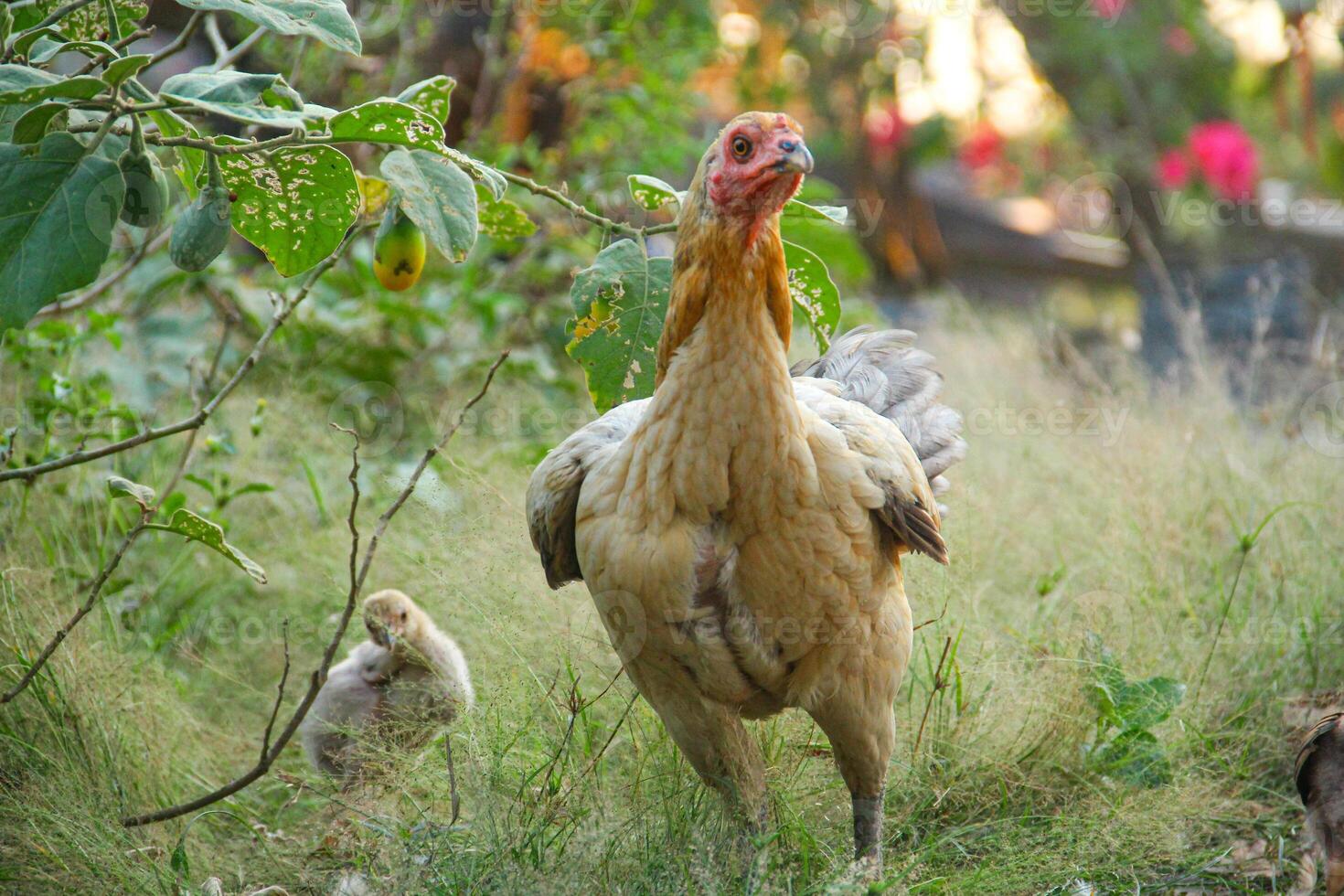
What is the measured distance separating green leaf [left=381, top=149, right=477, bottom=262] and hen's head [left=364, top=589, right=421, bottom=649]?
149 cm

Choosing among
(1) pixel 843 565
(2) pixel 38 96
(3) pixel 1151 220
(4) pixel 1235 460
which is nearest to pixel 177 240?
(2) pixel 38 96

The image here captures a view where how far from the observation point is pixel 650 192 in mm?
2764

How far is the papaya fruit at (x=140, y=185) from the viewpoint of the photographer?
6.55 feet

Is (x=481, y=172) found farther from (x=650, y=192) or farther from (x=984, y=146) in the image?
(x=984, y=146)

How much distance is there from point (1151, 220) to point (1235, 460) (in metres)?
5.42

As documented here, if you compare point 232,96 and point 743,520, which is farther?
point 743,520

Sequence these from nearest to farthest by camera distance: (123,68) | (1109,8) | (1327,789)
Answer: (123,68) → (1327,789) → (1109,8)

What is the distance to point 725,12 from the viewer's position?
28.5 feet

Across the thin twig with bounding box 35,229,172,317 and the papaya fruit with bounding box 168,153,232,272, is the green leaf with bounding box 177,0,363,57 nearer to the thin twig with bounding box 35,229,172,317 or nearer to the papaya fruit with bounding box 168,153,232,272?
the papaya fruit with bounding box 168,153,232,272

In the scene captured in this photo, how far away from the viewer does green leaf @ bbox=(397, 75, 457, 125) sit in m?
2.32

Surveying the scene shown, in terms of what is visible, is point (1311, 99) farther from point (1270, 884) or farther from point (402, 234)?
point (402, 234)

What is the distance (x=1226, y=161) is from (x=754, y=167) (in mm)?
7592

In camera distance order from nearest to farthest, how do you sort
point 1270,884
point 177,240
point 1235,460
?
point 177,240, point 1270,884, point 1235,460

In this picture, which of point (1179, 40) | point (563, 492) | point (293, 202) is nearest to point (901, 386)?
point (563, 492)
